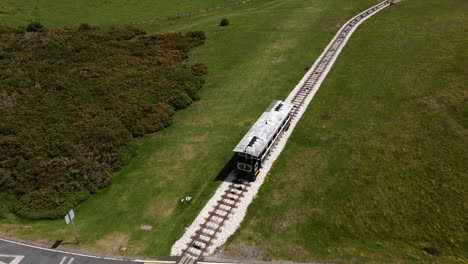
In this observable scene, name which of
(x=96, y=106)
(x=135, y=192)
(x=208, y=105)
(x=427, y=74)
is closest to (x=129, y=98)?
(x=96, y=106)

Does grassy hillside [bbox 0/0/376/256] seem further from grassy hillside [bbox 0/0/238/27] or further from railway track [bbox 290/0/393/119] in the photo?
grassy hillside [bbox 0/0/238/27]

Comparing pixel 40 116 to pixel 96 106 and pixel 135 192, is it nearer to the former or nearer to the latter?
pixel 96 106

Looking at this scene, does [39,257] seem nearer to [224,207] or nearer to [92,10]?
[224,207]

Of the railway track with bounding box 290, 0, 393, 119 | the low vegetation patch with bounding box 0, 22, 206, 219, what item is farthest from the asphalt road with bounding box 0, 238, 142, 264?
the railway track with bounding box 290, 0, 393, 119

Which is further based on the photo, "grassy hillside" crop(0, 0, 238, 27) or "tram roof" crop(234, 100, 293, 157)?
"grassy hillside" crop(0, 0, 238, 27)

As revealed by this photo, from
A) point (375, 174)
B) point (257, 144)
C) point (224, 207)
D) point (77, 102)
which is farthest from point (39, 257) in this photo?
point (375, 174)

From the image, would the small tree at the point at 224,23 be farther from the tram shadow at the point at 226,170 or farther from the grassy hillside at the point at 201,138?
the tram shadow at the point at 226,170

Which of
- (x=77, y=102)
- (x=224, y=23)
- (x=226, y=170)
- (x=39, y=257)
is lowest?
(x=39, y=257)
